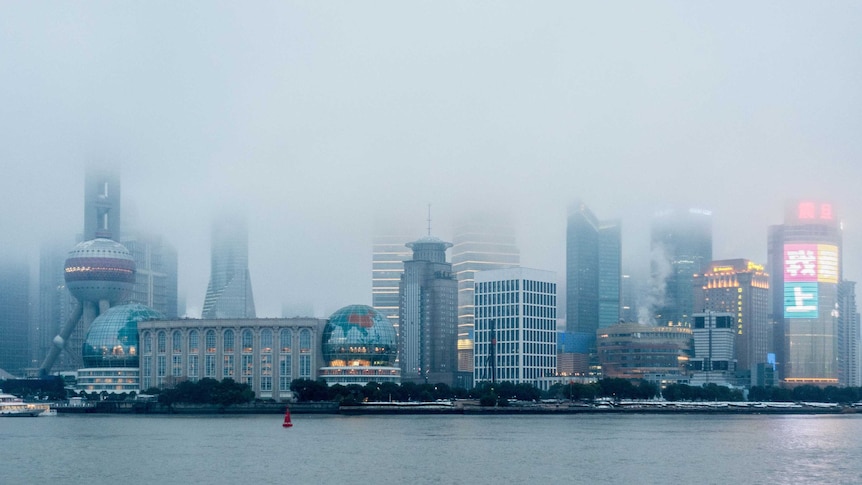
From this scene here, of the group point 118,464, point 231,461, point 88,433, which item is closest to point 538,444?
point 231,461

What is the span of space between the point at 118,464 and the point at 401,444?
37.4 meters

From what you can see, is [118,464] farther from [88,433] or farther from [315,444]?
[88,433]

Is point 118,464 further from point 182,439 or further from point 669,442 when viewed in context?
point 669,442

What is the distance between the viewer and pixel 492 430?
182875 mm

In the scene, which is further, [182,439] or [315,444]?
[182,439]

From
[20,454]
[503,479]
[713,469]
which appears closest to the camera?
[503,479]

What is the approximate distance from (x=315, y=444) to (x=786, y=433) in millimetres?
72952

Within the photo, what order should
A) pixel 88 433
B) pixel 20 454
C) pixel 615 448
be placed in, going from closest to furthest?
pixel 20 454 → pixel 615 448 → pixel 88 433

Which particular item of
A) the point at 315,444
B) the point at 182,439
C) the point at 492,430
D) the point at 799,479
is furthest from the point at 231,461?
the point at 492,430

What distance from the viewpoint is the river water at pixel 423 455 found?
110625mm

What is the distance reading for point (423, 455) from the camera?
132 meters

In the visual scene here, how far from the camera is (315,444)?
146875mm

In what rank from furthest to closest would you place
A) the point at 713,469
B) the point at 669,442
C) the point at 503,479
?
the point at 669,442 → the point at 713,469 → the point at 503,479

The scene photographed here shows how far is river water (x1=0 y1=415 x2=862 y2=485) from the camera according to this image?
363 ft
